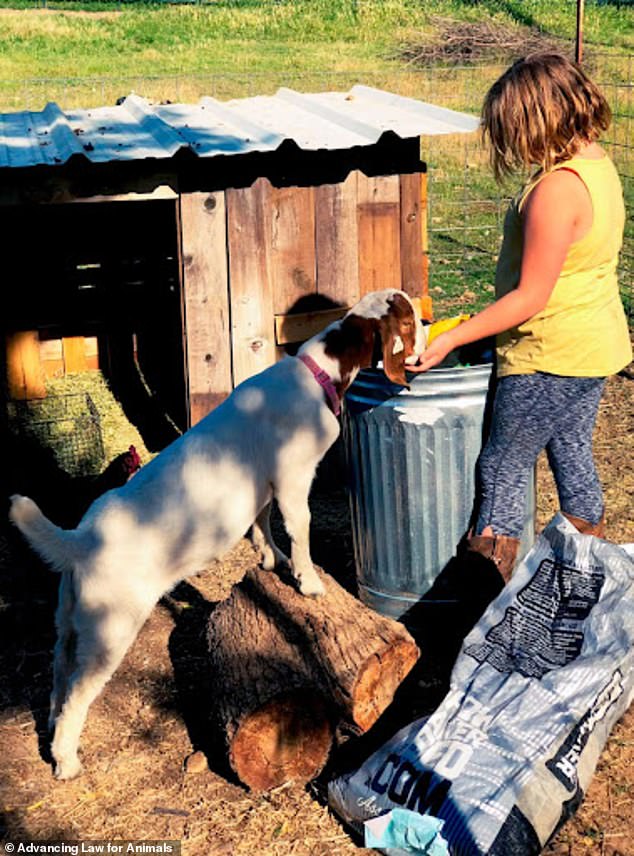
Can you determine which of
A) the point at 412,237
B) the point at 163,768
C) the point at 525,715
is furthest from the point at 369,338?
the point at 412,237

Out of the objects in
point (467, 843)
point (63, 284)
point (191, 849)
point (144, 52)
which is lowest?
point (191, 849)

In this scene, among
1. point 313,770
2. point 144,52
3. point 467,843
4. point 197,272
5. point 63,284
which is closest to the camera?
point 467,843

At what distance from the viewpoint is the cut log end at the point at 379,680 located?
412cm

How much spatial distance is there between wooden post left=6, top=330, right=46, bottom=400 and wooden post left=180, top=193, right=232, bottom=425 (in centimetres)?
232

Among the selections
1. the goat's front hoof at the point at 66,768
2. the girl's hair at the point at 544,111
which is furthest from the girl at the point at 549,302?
the goat's front hoof at the point at 66,768

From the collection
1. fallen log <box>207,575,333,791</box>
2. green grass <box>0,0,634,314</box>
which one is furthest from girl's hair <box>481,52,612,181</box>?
green grass <box>0,0,634,314</box>

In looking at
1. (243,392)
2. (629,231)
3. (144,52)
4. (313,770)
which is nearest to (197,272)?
(243,392)

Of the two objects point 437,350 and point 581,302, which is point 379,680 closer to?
point 437,350

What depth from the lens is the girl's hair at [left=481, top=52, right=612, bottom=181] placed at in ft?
12.1

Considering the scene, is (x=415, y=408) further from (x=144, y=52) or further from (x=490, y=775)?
(x=144, y=52)

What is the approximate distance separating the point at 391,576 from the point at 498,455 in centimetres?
86

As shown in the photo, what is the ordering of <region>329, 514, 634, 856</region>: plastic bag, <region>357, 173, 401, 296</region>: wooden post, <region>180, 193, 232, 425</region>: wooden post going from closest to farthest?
<region>329, 514, 634, 856</region>: plastic bag
<region>180, 193, 232, 425</region>: wooden post
<region>357, 173, 401, 296</region>: wooden post

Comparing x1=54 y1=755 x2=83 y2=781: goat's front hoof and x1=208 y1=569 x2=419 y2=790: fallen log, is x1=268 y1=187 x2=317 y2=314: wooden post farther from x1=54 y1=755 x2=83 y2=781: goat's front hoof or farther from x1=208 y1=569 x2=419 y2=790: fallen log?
x1=54 y1=755 x2=83 y2=781: goat's front hoof

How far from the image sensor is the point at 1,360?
834cm
